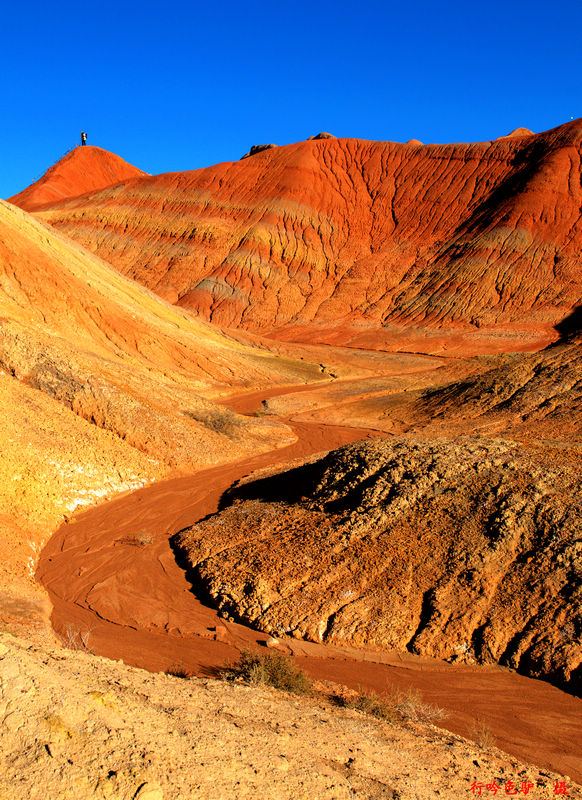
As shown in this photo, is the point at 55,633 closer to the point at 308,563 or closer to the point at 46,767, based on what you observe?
the point at 308,563

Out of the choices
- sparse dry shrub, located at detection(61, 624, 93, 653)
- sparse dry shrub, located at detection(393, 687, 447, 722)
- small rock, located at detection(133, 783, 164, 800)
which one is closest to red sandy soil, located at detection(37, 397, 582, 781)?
sparse dry shrub, located at detection(61, 624, 93, 653)

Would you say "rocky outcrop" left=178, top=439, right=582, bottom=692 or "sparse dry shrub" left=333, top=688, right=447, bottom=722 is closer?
"sparse dry shrub" left=333, top=688, right=447, bottom=722

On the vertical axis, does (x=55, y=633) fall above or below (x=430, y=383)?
below

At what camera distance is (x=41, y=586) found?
10445 mm

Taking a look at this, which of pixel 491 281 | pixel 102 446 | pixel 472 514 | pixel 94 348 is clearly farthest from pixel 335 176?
pixel 472 514

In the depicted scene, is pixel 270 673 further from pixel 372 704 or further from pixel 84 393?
pixel 84 393

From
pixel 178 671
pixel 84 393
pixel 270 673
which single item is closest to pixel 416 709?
pixel 270 673

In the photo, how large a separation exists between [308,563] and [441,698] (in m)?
3.24

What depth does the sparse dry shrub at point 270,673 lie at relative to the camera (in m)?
6.92

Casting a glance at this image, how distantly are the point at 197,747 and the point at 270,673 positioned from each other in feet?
9.62

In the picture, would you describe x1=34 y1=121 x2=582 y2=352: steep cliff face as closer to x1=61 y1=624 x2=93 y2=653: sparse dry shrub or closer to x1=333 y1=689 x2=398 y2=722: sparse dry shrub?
x1=61 y1=624 x2=93 y2=653: sparse dry shrub

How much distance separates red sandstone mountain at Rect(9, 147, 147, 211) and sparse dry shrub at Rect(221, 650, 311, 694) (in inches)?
3958

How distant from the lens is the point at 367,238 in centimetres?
7038

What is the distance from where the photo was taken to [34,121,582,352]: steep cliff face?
56.3m
